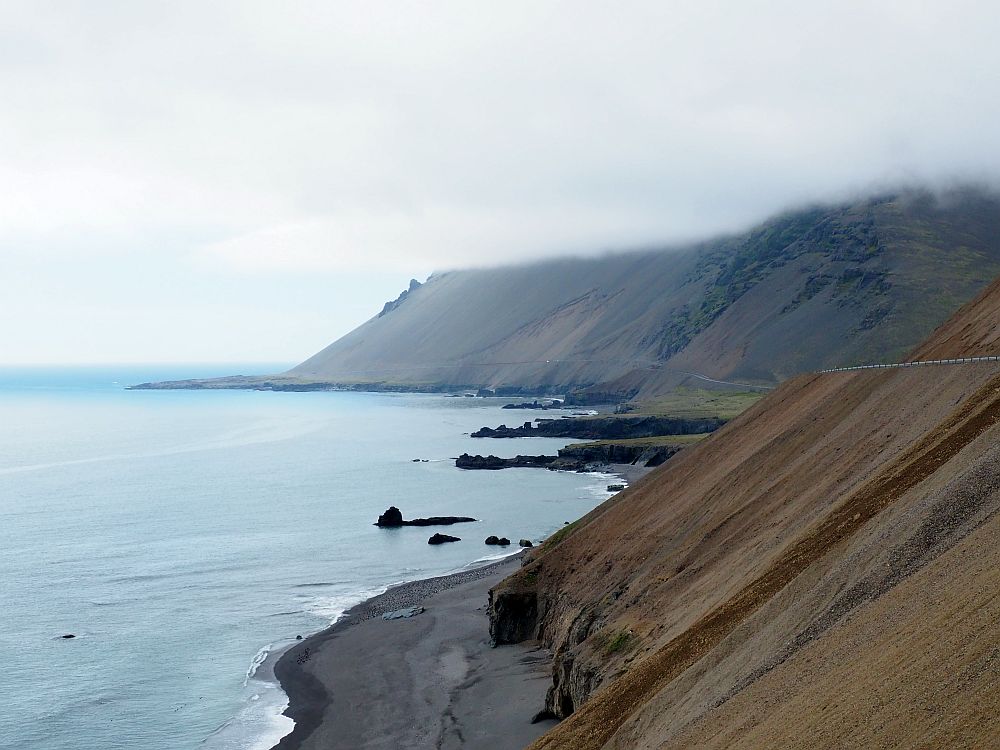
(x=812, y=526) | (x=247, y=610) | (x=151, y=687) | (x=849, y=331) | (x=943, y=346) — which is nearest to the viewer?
(x=812, y=526)

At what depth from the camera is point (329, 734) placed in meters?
34.6

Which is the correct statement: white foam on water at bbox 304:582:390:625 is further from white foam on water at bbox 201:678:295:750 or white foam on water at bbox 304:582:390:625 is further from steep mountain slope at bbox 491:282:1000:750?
steep mountain slope at bbox 491:282:1000:750

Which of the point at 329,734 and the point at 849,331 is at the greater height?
the point at 849,331

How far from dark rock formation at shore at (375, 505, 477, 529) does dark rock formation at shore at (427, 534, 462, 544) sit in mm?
6550

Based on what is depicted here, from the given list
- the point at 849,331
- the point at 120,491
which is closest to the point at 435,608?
the point at 120,491

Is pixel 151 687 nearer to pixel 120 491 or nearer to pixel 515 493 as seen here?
pixel 515 493

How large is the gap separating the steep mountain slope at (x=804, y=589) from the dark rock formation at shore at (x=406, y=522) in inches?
1497

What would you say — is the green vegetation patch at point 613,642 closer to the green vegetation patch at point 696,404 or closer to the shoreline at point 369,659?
the shoreline at point 369,659

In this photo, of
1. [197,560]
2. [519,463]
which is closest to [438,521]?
[197,560]

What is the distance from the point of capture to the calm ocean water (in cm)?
3853

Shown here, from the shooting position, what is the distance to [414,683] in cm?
3919

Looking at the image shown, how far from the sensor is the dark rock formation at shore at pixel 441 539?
73562 millimetres

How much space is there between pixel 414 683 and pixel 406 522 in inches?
1691

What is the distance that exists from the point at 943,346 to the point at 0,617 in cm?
4662
